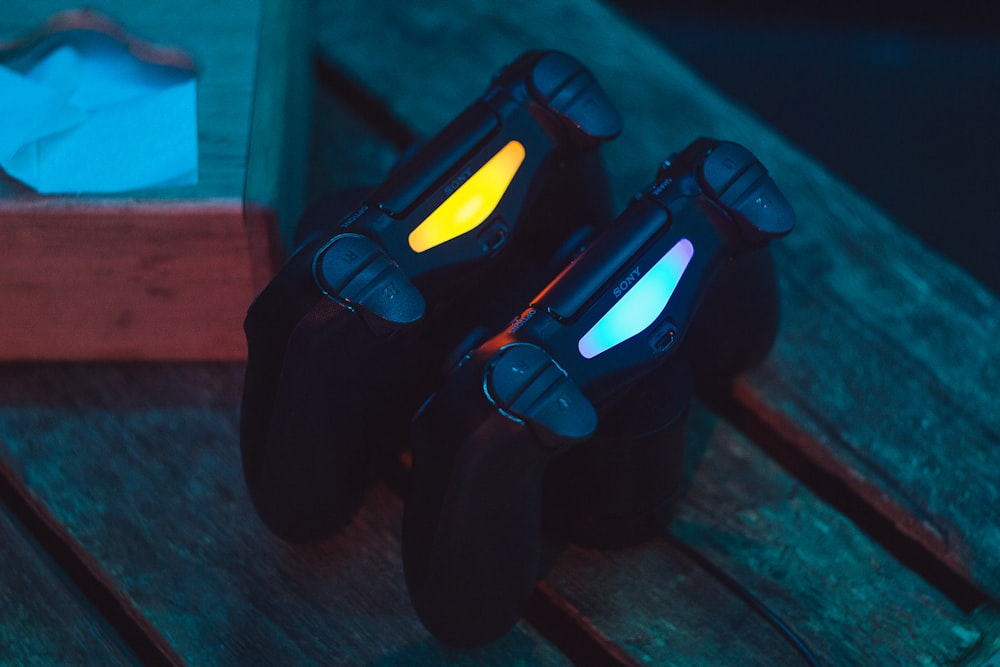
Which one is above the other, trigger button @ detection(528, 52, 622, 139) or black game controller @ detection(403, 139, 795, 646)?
trigger button @ detection(528, 52, 622, 139)

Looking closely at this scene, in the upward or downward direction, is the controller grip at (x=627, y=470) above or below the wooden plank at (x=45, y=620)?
above

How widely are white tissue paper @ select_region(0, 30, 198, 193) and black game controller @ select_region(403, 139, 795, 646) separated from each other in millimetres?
260

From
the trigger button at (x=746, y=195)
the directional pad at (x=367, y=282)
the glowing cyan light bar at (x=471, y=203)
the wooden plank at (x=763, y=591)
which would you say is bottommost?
the wooden plank at (x=763, y=591)

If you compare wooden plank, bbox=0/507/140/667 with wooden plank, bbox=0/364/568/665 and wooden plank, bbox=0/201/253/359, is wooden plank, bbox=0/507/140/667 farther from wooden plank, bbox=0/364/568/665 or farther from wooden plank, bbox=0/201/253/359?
wooden plank, bbox=0/201/253/359

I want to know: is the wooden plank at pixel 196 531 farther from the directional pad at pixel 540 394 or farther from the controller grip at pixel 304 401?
the directional pad at pixel 540 394

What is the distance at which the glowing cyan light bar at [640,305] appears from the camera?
56 cm

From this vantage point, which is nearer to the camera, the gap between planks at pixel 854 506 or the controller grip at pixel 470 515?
the controller grip at pixel 470 515

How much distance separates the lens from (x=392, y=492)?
69 cm

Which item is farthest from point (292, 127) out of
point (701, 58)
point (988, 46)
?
point (988, 46)

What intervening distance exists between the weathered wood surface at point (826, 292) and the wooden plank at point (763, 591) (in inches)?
1.4

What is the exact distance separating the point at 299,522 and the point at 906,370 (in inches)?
16.4

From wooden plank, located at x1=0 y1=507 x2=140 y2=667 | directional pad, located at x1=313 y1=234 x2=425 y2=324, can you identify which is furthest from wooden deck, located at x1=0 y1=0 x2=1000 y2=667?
directional pad, located at x1=313 y1=234 x2=425 y2=324

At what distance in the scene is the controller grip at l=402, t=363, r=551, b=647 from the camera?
1.73 feet

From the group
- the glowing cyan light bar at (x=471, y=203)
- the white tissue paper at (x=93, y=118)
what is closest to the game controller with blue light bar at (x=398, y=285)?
the glowing cyan light bar at (x=471, y=203)
